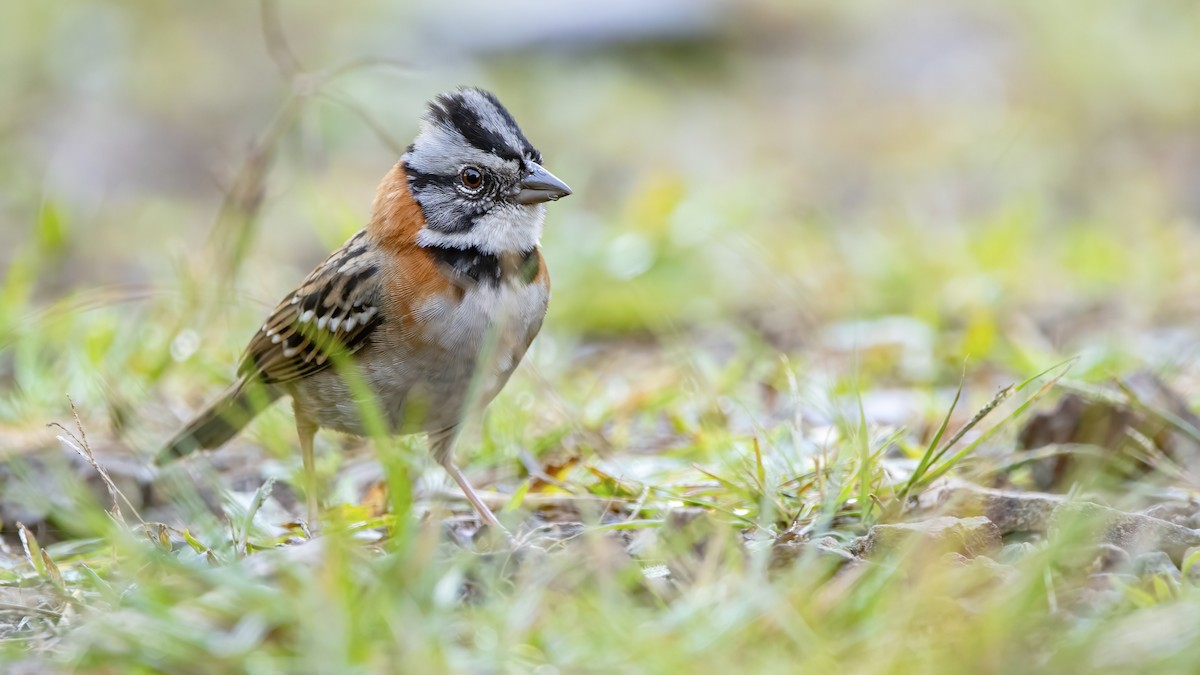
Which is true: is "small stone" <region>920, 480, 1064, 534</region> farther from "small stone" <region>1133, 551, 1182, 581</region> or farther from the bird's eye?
the bird's eye

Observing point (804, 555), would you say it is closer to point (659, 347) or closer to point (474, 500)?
point (474, 500)

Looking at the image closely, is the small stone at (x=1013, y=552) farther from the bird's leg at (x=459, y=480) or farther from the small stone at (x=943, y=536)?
the bird's leg at (x=459, y=480)

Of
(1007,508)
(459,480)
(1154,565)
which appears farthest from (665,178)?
(1154,565)

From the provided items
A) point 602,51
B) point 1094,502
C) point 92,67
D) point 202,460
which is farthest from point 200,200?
point 1094,502

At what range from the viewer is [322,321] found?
4500 millimetres

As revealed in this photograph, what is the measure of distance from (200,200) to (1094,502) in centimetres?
806

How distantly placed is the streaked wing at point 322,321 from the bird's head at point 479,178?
280 mm

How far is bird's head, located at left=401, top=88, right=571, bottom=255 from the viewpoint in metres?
4.48

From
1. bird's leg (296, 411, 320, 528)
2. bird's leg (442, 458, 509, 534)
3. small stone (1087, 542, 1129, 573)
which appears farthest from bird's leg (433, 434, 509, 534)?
small stone (1087, 542, 1129, 573)

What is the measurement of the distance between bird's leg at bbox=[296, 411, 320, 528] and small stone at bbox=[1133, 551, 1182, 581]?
236cm

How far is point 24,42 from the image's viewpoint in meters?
11.8

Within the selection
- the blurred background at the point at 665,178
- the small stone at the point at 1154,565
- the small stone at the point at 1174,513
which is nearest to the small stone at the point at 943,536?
the small stone at the point at 1154,565

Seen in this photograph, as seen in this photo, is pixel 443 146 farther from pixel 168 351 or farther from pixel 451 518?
pixel 168 351

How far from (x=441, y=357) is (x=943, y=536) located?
1.67 metres
